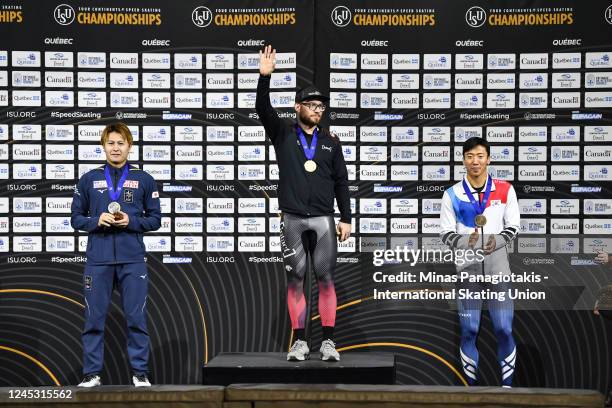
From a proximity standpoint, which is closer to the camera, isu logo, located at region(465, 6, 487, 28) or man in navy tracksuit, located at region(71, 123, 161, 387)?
man in navy tracksuit, located at region(71, 123, 161, 387)

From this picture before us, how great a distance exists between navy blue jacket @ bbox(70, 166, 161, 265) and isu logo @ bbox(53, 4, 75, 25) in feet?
5.53

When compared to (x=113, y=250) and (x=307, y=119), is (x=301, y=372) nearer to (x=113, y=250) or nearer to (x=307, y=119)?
(x=113, y=250)

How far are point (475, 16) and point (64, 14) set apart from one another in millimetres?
3001

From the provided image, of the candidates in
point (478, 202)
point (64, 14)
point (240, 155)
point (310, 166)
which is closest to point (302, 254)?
point (310, 166)

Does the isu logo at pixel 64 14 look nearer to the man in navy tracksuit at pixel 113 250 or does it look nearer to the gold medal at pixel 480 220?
the man in navy tracksuit at pixel 113 250

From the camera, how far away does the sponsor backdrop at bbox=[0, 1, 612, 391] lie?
5.94m

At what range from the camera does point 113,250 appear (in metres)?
4.71

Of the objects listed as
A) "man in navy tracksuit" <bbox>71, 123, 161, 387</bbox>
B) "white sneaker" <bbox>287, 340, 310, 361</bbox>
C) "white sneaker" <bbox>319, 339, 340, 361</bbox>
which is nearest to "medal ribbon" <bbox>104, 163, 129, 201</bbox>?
"man in navy tracksuit" <bbox>71, 123, 161, 387</bbox>

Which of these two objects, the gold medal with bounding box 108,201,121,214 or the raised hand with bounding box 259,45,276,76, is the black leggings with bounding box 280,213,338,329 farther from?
the gold medal with bounding box 108,201,121,214

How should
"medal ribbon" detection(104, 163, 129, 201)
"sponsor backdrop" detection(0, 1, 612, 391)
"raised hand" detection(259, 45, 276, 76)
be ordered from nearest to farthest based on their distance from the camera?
"raised hand" detection(259, 45, 276, 76) → "medal ribbon" detection(104, 163, 129, 201) → "sponsor backdrop" detection(0, 1, 612, 391)

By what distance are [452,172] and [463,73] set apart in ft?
2.38

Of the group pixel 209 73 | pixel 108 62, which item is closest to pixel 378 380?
pixel 209 73

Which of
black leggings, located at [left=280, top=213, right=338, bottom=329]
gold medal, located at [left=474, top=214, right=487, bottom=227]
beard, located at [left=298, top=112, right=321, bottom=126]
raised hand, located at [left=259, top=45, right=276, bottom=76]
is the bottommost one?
black leggings, located at [left=280, top=213, right=338, bottom=329]

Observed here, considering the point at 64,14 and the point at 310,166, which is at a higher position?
the point at 64,14
